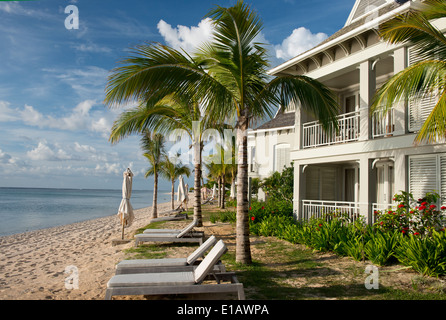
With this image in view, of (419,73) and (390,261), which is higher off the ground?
(419,73)

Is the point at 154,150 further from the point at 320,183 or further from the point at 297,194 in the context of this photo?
the point at 320,183

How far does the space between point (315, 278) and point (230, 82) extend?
5.05 meters

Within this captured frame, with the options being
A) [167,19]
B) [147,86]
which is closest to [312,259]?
[147,86]

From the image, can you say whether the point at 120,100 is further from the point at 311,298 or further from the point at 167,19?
the point at 311,298

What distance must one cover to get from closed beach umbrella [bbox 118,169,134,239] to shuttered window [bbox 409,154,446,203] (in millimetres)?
9521

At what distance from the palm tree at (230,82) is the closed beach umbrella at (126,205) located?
5021 mm

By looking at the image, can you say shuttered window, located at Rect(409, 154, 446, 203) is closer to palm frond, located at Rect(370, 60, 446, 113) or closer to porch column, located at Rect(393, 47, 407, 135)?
porch column, located at Rect(393, 47, 407, 135)

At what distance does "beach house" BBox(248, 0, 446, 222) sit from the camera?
9102 millimetres

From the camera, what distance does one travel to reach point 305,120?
13594 mm

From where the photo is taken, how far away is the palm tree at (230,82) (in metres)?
7.21

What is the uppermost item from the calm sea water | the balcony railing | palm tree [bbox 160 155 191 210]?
palm tree [bbox 160 155 191 210]

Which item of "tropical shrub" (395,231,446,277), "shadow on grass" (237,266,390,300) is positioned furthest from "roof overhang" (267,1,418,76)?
"shadow on grass" (237,266,390,300)

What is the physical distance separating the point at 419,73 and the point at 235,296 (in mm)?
5868

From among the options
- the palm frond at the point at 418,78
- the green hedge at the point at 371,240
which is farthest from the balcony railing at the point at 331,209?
the palm frond at the point at 418,78
